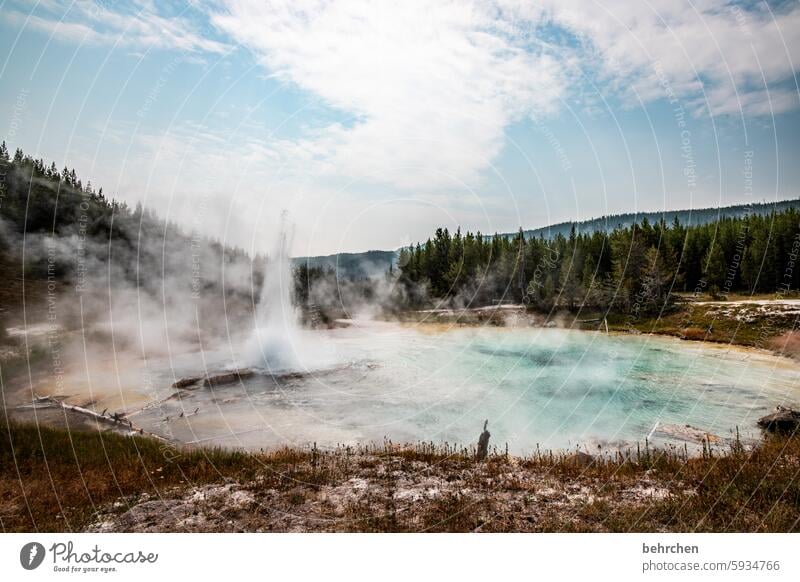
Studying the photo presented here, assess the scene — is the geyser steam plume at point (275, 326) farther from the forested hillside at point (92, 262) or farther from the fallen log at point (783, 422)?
the fallen log at point (783, 422)

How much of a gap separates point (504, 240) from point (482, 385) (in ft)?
151

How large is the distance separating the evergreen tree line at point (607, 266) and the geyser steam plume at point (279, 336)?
2420 cm

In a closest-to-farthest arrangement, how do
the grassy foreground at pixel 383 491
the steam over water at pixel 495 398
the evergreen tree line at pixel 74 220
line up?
1. the grassy foreground at pixel 383 491
2. the steam over water at pixel 495 398
3. the evergreen tree line at pixel 74 220

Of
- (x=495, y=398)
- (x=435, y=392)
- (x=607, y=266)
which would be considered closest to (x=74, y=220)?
(x=435, y=392)

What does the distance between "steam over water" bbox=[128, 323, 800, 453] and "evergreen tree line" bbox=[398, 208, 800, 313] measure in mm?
15202

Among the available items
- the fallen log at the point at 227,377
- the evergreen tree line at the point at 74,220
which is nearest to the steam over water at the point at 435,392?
the fallen log at the point at 227,377

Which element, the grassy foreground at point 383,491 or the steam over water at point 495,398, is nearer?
the grassy foreground at point 383,491

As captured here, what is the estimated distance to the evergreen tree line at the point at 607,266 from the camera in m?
42.4

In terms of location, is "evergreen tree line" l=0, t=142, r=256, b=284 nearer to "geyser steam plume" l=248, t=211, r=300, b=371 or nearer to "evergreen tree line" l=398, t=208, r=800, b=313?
"geyser steam plume" l=248, t=211, r=300, b=371

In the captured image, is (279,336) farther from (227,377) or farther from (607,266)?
(607,266)

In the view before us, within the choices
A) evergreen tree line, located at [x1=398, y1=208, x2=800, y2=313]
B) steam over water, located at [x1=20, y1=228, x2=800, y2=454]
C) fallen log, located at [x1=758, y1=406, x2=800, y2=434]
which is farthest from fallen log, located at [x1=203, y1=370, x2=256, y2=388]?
evergreen tree line, located at [x1=398, y1=208, x2=800, y2=313]
